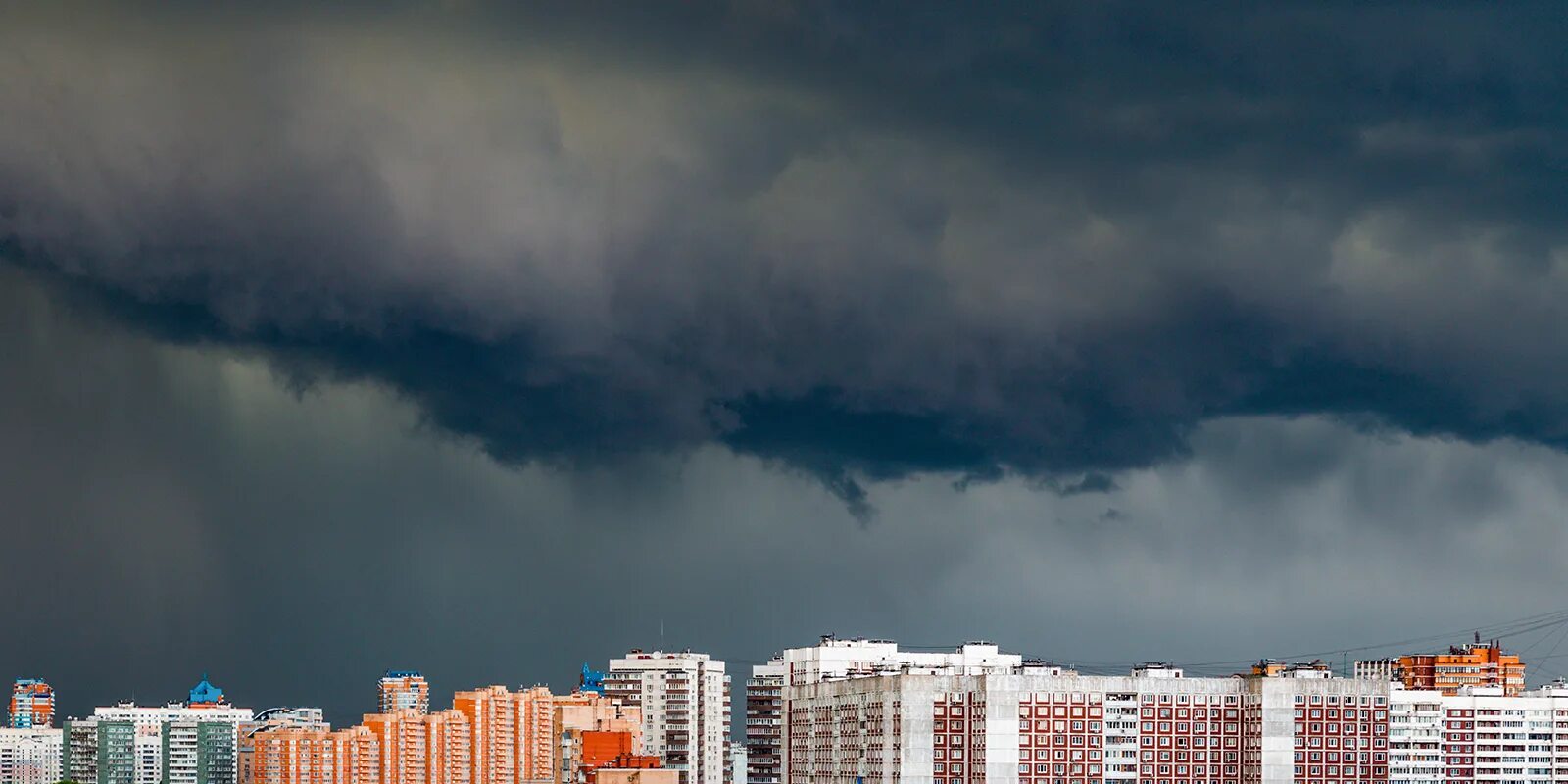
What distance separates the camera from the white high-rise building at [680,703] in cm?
12988

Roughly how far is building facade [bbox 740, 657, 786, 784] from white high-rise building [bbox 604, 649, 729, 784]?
819cm

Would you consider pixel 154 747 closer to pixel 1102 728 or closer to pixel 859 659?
pixel 859 659

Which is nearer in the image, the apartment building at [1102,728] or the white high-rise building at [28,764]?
the apartment building at [1102,728]

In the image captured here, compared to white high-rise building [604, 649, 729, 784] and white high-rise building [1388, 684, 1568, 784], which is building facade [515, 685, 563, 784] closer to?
white high-rise building [604, 649, 729, 784]

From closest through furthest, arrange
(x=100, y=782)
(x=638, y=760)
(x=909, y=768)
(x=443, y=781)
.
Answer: (x=909, y=768), (x=638, y=760), (x=443, y=781), (x=100, y=782)

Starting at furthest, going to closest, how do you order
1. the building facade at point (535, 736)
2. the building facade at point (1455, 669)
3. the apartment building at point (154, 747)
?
the apartment building at point (154, 747) < the building facade at point (535, 736) < the building facade at point (1455, 669)

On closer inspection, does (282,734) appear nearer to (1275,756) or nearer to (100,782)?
(100,782)

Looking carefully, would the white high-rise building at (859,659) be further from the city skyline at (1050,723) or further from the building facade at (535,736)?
the building facade at (535,736)

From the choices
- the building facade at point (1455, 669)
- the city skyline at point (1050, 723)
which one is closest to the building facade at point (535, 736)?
the city skyline at point (1050, 723)

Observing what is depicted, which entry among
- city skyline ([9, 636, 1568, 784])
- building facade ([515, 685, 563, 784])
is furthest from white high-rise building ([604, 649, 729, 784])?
building facade ([515, 685, 563, 784])

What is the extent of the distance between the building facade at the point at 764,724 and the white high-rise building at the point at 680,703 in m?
8.19

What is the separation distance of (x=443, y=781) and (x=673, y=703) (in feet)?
86.7

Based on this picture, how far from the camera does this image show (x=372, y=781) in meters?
156

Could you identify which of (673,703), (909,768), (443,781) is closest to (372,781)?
(443,781)
